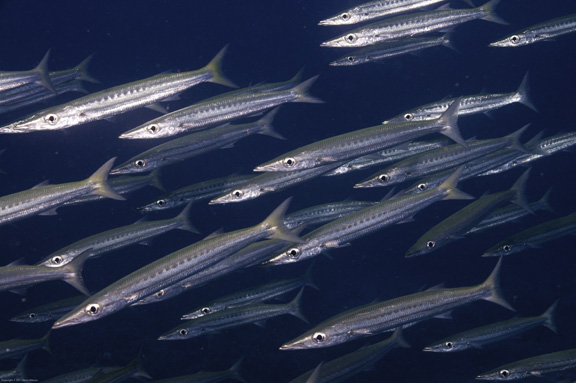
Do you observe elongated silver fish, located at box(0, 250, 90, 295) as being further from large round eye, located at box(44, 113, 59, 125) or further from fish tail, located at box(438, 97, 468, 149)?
fish tail, located at box(438, 97, 468, 149)

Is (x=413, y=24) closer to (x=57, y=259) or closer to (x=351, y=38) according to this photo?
(x=351, y=38)

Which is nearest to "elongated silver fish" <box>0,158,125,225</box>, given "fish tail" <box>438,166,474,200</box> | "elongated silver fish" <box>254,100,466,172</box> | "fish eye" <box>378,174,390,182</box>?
"elongated silver fish" <box>254,100,466,172</box>

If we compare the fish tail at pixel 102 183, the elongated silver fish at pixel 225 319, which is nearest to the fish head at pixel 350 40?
the elongated silver fish at pixel 225 319

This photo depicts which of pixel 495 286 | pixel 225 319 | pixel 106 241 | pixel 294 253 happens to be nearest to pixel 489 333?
pixel 495 286

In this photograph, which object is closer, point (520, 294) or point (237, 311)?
point (237, 311)

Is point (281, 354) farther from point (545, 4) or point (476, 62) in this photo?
point (545, 4)

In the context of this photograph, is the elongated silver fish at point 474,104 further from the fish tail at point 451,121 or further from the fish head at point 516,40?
the fish tail at point 451,121

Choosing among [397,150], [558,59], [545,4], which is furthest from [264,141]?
[545,4]
